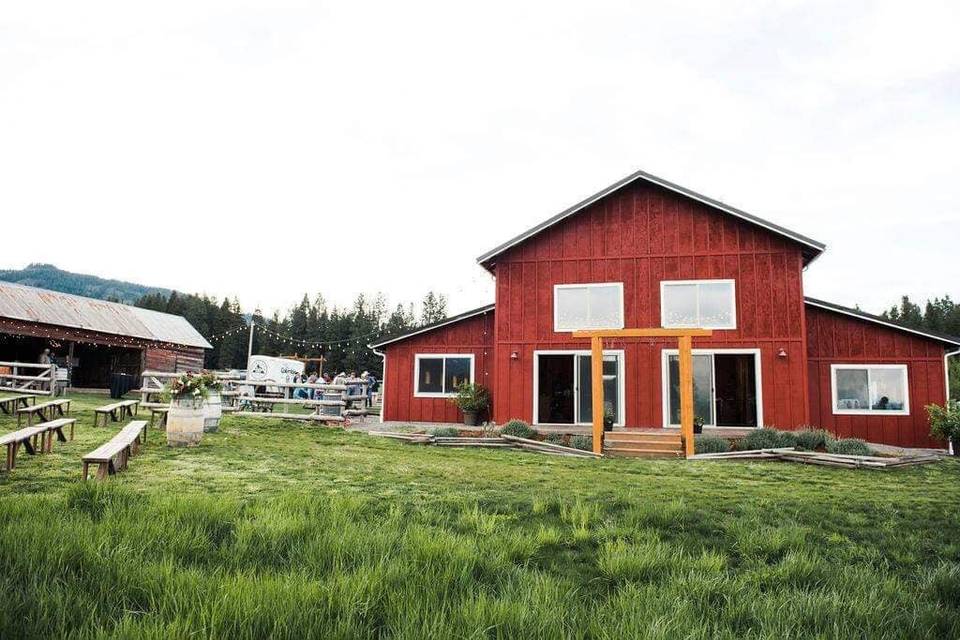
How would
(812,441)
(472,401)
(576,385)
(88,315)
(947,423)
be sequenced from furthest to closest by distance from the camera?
(88,315)
(472,401)
(576,385)
(947,423)
(812,441)

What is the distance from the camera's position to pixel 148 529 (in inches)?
132

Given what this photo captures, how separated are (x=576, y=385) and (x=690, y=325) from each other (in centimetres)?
356

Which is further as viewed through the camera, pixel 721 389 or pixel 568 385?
pixel 568 385

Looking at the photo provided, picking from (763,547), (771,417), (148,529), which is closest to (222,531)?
(148,529)

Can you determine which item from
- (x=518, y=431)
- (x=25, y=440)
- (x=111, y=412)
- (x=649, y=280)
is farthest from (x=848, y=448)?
(x=111, y=412)

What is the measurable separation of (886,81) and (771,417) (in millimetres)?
9751

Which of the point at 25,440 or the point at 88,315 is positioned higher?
the point at 88,315

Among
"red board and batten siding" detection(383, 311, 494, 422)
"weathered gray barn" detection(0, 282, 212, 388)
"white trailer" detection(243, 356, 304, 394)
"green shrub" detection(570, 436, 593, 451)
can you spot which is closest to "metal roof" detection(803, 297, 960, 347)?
"green shrub" detection(570, 436, 593, 451)

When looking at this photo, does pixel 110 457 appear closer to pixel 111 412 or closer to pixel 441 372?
pixel 111 412

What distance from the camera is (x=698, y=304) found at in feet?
49.7

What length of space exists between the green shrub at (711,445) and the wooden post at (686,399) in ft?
1.68

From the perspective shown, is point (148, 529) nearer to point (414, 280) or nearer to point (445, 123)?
point (445, 123)

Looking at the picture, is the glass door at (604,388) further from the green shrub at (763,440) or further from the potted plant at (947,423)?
the potted plant at (947,423)

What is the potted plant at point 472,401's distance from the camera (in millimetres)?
16625
